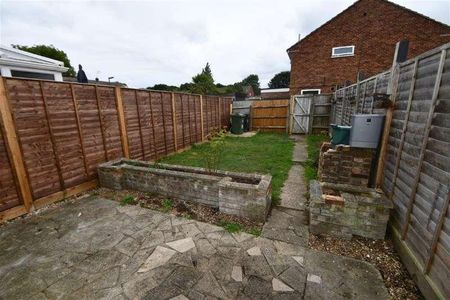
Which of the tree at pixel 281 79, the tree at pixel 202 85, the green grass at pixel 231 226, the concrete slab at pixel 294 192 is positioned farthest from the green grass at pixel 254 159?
the tree at pixel 281 79

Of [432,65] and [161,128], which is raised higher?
[432,65]

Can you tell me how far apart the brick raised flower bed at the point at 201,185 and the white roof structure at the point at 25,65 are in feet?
19.9

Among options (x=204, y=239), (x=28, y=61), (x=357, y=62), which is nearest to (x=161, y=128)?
(x=204, y=239)

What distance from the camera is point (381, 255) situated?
2.64 metres

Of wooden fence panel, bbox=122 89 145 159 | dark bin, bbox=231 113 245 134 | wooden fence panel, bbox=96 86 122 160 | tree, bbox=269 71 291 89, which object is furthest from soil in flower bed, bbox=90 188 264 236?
tree, bbox=269 71 291 89

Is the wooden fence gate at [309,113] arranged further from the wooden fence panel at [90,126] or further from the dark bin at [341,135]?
the wooden fence panel at [90,126]

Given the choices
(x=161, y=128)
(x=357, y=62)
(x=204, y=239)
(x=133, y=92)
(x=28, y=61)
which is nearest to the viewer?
(x=204, y=239)

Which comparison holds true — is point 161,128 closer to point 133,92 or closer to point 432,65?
point 133,92

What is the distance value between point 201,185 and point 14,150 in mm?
3259

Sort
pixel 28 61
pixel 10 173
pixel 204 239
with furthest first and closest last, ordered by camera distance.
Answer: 1. pixel 28 61
2. pixel 10 173
3. pixel 204 239

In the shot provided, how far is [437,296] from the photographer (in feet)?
5.98

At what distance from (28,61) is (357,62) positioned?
1729cm

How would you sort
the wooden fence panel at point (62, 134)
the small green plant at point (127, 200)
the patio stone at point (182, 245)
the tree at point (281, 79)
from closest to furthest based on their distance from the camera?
the patio stone at point (182, 245)
the wooden fence panel at point (62, 134)
the small green plant at point (127, 200)
the tree at point (281, 79)

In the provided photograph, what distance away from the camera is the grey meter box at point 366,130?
3.38m
